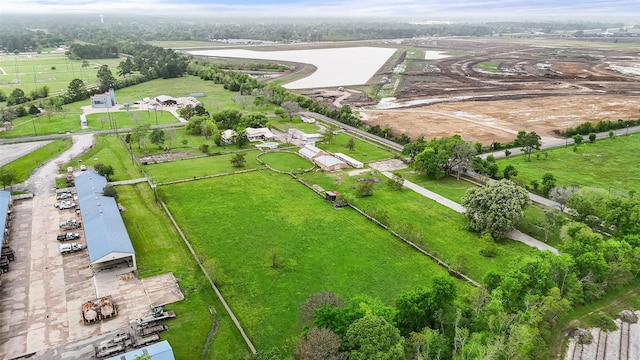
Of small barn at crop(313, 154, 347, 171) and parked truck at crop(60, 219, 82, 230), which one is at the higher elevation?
small barn at crop(313, 154, 347, 171)

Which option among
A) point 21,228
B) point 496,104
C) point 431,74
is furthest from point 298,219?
point 431,74

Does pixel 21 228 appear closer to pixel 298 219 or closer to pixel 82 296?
pixel 82 296

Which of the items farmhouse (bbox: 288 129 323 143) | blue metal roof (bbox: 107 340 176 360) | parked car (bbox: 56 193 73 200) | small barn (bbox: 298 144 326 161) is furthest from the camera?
farmhouse (bbox: 288 129 323 143)

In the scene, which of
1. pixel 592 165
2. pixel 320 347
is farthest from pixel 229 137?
pixel 592 165

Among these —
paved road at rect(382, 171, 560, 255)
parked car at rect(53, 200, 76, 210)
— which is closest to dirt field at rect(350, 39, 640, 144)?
paved road at rect(382, 171, 560, 255)

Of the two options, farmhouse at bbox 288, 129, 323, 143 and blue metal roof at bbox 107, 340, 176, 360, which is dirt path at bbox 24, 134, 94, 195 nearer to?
farmhouse at bbox 288, 129, 323, 143
